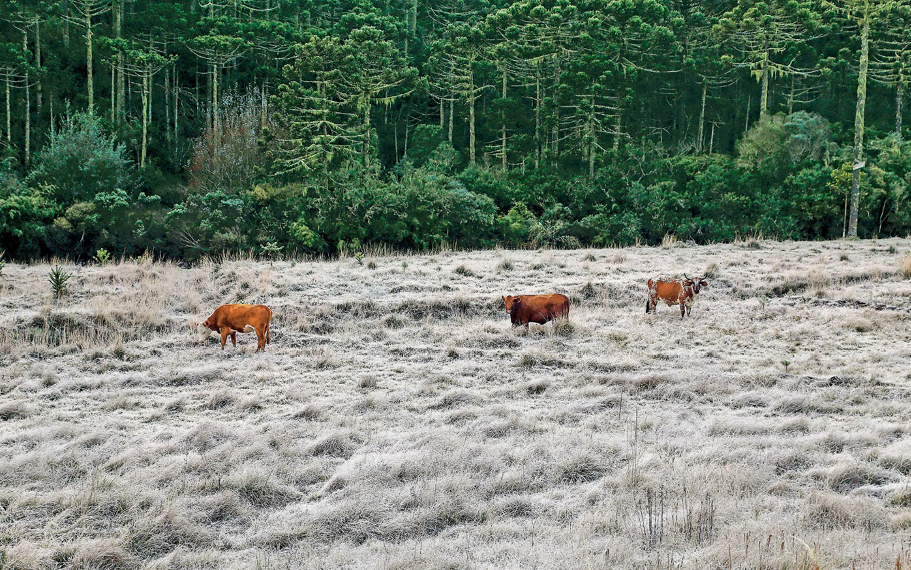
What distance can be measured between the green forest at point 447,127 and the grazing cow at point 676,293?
10.8 m

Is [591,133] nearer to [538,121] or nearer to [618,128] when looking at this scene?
[618,128]

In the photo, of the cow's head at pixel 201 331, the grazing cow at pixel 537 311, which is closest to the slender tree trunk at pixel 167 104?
the cow's head at pixel 201 331

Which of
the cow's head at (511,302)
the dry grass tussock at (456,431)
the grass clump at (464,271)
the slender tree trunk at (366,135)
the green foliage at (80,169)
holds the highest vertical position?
the slender tree trunk at (366,135)

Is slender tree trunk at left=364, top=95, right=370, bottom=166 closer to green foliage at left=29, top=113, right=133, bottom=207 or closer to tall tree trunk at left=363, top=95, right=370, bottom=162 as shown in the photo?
→ tall tree trunk at left=363, top=95, right=370, bottom=162

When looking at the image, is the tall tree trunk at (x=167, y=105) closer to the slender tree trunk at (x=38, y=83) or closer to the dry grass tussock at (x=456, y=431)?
the slender tree trunk at (x=38, y=83)

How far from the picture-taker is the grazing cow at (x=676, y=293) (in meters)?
10.4

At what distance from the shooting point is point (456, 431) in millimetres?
5926

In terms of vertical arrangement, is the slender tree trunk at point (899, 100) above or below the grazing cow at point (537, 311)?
above

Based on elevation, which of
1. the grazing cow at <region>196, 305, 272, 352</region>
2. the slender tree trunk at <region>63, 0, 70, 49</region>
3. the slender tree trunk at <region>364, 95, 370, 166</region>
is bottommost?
the grazing cow at <region>196, 305, 272, 352</region>

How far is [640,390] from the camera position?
7137mm

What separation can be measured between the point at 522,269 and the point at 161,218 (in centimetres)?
1150

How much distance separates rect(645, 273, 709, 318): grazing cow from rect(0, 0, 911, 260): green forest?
1078 cm

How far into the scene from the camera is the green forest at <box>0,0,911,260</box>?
2116 centimetres

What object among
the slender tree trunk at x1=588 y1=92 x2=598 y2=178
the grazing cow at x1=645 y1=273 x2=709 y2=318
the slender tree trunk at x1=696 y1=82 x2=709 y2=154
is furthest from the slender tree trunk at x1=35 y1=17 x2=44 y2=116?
the grazing cow at x1=645 y1=273 x2=709 y2=318
